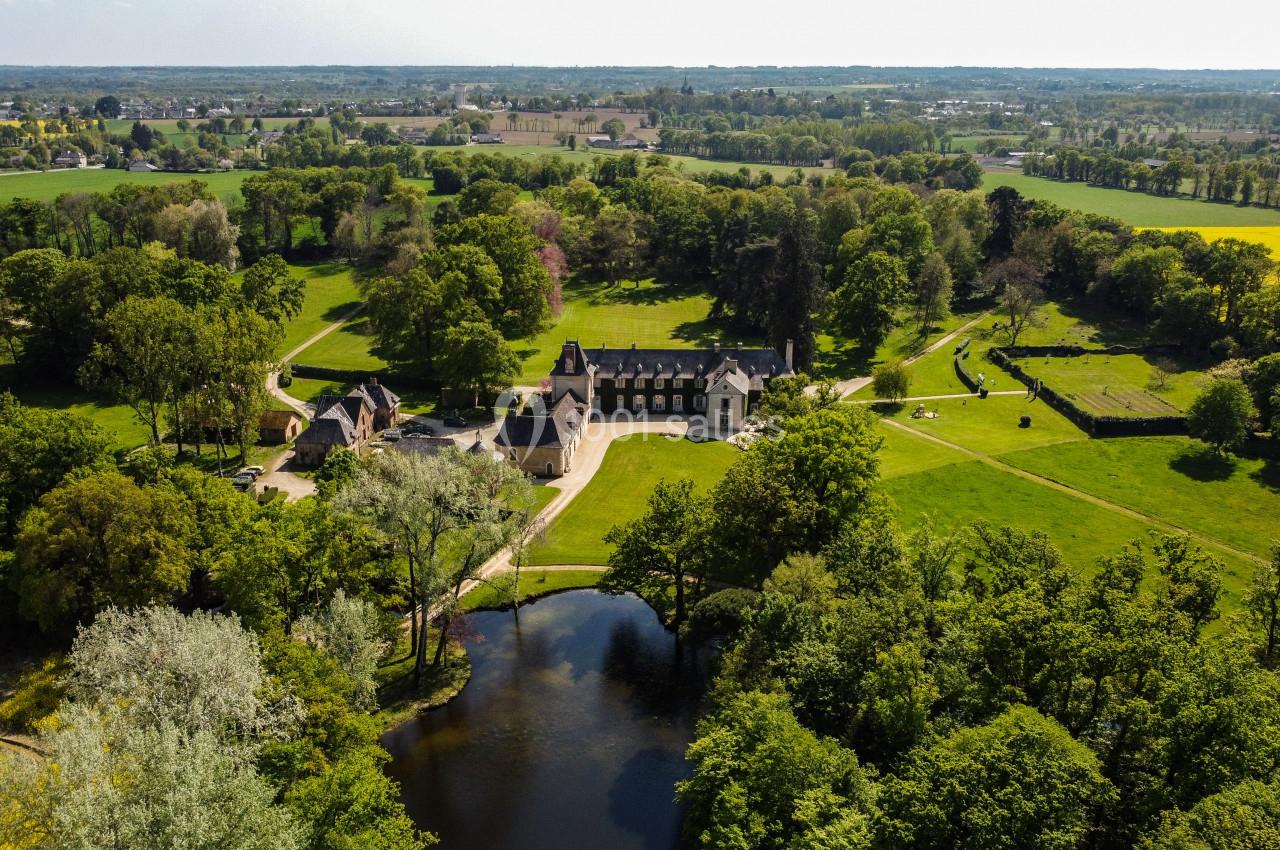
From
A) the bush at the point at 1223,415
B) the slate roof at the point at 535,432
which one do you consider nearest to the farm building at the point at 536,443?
the slate roof at the point at 535,432

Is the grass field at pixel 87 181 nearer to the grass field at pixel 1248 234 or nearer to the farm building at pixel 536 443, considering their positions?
the farm building at pixel 536 443

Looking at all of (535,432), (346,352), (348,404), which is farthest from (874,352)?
(346,352)

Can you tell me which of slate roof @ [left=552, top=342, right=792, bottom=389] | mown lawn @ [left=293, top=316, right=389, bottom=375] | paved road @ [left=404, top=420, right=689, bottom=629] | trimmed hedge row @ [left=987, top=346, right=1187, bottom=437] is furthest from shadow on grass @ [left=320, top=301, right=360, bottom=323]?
trimmed hedge row @ [left=987, top=346, right=1187, bottom=437]

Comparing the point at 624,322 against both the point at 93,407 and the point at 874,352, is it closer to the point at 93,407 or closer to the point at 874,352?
the point at 874,352

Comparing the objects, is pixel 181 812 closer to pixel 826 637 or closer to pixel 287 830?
pixel 287 830

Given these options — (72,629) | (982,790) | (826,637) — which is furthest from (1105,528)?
(72,629)

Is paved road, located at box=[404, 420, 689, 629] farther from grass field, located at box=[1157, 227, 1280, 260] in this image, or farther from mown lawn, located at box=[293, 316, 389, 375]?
grass field, located at box=[1157, 227, 1280, 260]
